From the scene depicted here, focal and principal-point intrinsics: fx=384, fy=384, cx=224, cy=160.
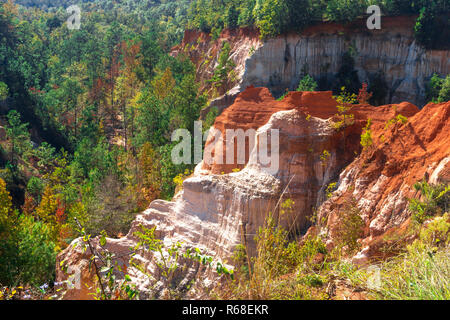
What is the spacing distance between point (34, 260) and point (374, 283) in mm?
19585

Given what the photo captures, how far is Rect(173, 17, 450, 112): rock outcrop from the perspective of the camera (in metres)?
34.5

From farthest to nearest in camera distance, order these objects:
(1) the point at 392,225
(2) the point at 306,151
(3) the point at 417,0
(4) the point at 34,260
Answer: (3) the point at 417,0 → (4) the point at 34,260 → (2) the point at 306,151 → (1) the point at 392,225

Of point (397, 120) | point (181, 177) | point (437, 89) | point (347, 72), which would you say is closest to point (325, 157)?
point (397, 120)

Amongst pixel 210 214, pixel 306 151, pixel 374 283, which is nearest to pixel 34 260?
pixel 210 214

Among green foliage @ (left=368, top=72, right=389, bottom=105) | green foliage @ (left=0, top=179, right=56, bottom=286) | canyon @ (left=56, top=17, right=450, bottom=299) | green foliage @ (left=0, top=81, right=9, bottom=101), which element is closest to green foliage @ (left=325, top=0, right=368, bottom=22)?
green foliage @ (left=368, top=72, right=389, bottom=105)

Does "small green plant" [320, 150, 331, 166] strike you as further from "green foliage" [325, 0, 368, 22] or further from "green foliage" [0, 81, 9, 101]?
"green foliage" [0, 81, 9, 101]

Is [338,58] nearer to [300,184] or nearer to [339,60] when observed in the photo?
[339,60]

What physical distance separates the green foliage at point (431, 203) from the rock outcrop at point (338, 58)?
86.9ft

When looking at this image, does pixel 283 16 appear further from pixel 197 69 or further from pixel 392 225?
pixel 392 225

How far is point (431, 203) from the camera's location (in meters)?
8.22

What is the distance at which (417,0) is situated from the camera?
34.2 m

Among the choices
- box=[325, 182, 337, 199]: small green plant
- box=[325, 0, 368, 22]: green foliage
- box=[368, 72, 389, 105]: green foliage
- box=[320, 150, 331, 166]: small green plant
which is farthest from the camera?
box=[325, 0, 368, 22]: green foliage

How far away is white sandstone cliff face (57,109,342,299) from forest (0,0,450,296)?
433 cm

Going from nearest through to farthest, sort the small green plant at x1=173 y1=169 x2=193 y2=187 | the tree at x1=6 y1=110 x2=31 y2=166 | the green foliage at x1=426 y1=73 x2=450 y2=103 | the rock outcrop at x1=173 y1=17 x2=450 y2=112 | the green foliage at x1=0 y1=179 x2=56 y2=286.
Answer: the green foliage at x1=0 y1=179 x2=56 y2=286, the small green plant at x1=173 y1=169 x2=193 y2=187, the green foliage at x1=426 y1=73 x2=450 y2=103, the rock outcrop at x1=173 y1=17 x2=450 y2=112, the tree at x1=6 y1=110 x2=31 y2=166
